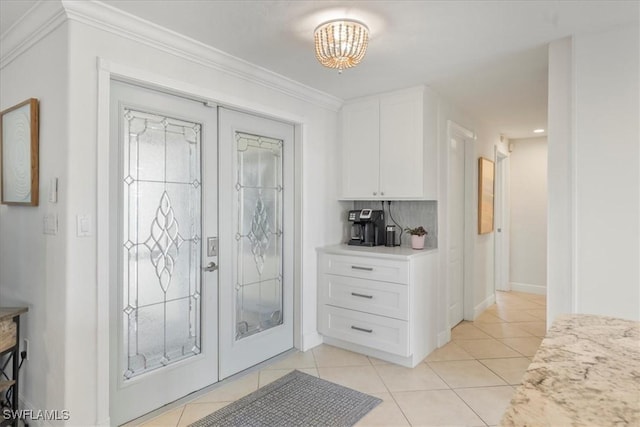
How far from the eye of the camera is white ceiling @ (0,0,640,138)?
198 centimetres

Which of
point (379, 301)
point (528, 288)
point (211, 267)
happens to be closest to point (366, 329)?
point (379, 301)

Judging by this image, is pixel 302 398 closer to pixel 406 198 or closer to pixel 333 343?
pixel 333 343

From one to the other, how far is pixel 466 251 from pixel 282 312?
2.34 m

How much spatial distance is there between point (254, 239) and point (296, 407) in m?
1.31

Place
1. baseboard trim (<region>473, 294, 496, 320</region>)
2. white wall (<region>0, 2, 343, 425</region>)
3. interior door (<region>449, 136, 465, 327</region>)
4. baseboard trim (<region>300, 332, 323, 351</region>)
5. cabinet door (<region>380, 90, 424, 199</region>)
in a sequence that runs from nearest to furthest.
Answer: white wall (<region>0, 2, 343, 425</region>)
cabinet door (<region>380, 90, 424, 199</region>)
baseboard trim (<region>300, 332, 323, 351</region>)
interior door (<region>449, 136, 465, 327</region>)
baseboard trim (<region>473, 294, 496, 320</region>)

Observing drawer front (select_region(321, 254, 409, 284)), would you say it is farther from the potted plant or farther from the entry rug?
the entry rug

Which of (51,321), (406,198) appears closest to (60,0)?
(51,321)

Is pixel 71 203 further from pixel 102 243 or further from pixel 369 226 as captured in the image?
pixel 369 226

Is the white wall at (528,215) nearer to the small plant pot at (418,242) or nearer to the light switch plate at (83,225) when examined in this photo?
the small plant pot at (418,242)

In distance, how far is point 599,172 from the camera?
221 centimetres

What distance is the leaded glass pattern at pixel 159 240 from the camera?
2.25 meters

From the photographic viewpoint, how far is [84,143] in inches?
77.4

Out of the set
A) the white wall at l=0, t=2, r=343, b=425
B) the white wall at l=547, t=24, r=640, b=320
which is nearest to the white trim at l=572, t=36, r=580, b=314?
the white wall at l=547, t=24, r=640, b=320

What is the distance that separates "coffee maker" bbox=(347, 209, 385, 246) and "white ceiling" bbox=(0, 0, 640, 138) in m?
1.21
